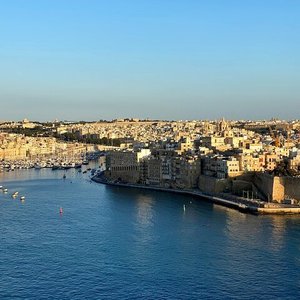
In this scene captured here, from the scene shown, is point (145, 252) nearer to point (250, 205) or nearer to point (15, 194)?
point (250, 205)

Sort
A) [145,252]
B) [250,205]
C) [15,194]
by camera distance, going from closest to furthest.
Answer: [145,252]
[250,205]
[15,194]

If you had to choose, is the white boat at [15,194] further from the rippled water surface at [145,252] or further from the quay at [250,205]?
the quay at [250,205]

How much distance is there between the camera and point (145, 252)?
32.4 feet

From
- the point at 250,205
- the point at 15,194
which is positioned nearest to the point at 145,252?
the point at 250,205

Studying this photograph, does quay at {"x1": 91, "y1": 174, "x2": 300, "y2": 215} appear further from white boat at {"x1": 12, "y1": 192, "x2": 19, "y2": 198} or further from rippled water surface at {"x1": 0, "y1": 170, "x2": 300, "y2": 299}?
white boat at {"x1": 12, "y1": 192, "x2": 19, "y2": 198}

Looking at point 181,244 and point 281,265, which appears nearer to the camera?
point 281,265

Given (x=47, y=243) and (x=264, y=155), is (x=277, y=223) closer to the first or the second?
(x=47, y=243)

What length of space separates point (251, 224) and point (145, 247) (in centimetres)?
276

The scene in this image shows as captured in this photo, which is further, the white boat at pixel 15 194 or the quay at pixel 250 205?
the white boat at pixel 15 194

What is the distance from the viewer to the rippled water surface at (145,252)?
804 centimetres

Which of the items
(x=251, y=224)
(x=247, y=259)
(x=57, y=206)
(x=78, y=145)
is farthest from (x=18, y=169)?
Answer: (x=247, y=259)

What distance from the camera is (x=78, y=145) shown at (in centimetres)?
3866

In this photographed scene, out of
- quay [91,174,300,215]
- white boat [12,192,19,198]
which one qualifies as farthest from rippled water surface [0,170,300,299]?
white boat [12,192,19,198]

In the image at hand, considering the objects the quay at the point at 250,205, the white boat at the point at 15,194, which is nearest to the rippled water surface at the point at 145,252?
the quay at the point at 250,205
